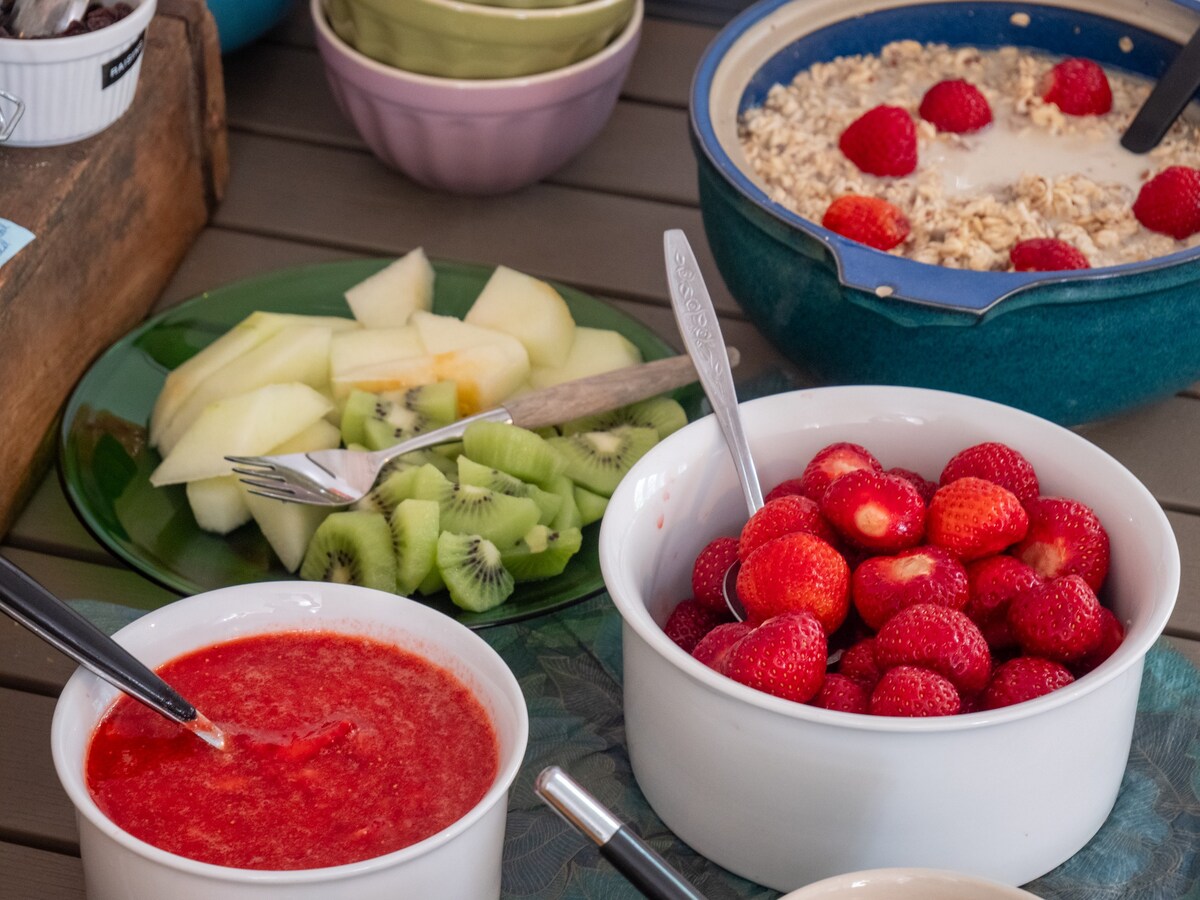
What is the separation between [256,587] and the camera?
0.93 metres

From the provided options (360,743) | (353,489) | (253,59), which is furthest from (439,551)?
(253,59)

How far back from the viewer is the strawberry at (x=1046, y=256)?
1.13 m

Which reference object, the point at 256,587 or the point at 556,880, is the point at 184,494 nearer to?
the point at 256,587

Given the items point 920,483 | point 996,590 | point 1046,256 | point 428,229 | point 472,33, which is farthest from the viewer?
point 428,229

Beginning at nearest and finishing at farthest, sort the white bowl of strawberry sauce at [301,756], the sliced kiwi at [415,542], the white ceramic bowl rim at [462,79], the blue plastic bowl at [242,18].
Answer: the white bowl of strawberry sauce at [301,756] < the sliced kiwi at [415,542] < the white ceramic bowl rim at [462,79] < the blue plastic bowl at [242,18]

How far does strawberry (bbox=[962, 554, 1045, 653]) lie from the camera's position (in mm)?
912

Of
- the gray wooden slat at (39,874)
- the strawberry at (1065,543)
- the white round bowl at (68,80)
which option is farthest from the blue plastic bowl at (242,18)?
the strawberry at (1065,543)

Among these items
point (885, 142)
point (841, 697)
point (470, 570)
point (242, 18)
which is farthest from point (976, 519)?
point (242, 18)

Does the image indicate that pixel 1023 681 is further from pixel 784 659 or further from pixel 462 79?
pixel 462 79

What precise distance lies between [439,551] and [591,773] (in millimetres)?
191

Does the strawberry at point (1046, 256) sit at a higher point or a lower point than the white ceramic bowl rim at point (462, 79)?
higher

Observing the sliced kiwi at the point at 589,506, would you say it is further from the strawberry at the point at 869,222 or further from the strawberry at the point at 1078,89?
the strawberry at the point at 1078,89

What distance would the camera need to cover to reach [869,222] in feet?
3.89

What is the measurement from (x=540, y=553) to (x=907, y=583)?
1.01ft
